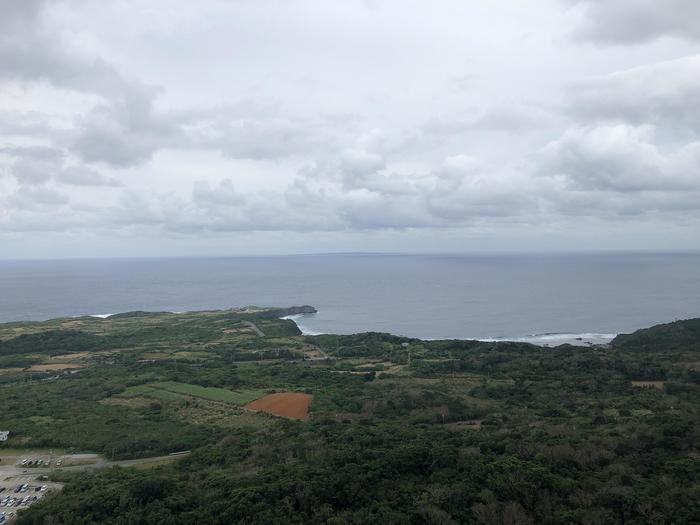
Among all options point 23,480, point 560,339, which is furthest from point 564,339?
point 23,480

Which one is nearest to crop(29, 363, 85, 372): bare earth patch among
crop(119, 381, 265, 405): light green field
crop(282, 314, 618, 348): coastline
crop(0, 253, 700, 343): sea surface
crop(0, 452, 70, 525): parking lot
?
crop(119, 381, 265, 405): light green field

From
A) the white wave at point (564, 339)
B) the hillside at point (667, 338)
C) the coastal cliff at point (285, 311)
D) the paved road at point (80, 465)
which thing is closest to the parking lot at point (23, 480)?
the paved road at point (80, 465)

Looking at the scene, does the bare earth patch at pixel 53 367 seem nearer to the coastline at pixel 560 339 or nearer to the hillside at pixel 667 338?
the coastline at pixel 560 339

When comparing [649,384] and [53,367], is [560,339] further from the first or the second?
[53,367]

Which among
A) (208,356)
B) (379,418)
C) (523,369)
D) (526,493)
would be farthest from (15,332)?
(526,493)

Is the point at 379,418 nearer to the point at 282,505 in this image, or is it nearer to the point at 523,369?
the point at 282,505

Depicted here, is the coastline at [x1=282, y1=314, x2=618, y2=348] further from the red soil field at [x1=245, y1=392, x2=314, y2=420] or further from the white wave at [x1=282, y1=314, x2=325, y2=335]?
the red soil field at [x1=245, y1=392, x2=314, y2=420]
